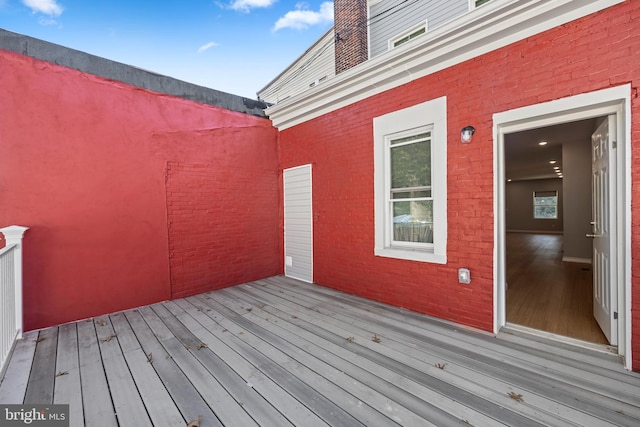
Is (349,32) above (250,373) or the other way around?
above

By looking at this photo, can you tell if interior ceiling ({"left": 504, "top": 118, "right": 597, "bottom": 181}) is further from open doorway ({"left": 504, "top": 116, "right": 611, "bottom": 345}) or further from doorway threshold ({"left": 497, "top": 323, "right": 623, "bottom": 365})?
doorway threshold ({"left": 497, "top": 323, "right": 623, "bottom": 365})

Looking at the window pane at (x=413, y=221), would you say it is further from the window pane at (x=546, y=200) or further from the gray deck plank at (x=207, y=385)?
the window pane at (x=546, y=200)

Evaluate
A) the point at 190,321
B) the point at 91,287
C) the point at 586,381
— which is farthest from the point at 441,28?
the point at 91,287

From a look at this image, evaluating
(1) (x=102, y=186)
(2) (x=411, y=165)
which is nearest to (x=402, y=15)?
(2) (x=411, y=165)

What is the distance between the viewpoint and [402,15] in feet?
22.9

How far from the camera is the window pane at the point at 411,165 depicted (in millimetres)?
3354

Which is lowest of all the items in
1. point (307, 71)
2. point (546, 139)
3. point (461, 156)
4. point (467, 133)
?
point (461, 156)

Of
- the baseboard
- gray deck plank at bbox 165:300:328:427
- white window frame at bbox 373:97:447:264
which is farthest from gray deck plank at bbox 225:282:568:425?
the baseboard

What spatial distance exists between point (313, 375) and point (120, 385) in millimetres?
1500

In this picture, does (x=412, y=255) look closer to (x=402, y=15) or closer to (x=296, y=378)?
(x=296, y=378)

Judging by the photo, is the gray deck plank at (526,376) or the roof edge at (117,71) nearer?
the gray deck plank at (526,376)

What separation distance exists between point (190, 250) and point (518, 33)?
4.92 m

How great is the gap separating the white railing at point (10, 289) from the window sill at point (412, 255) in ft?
12.9

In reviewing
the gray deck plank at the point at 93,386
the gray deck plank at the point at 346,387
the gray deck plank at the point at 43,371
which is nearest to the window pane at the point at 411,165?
the gray deck plank at the point at 346,387
